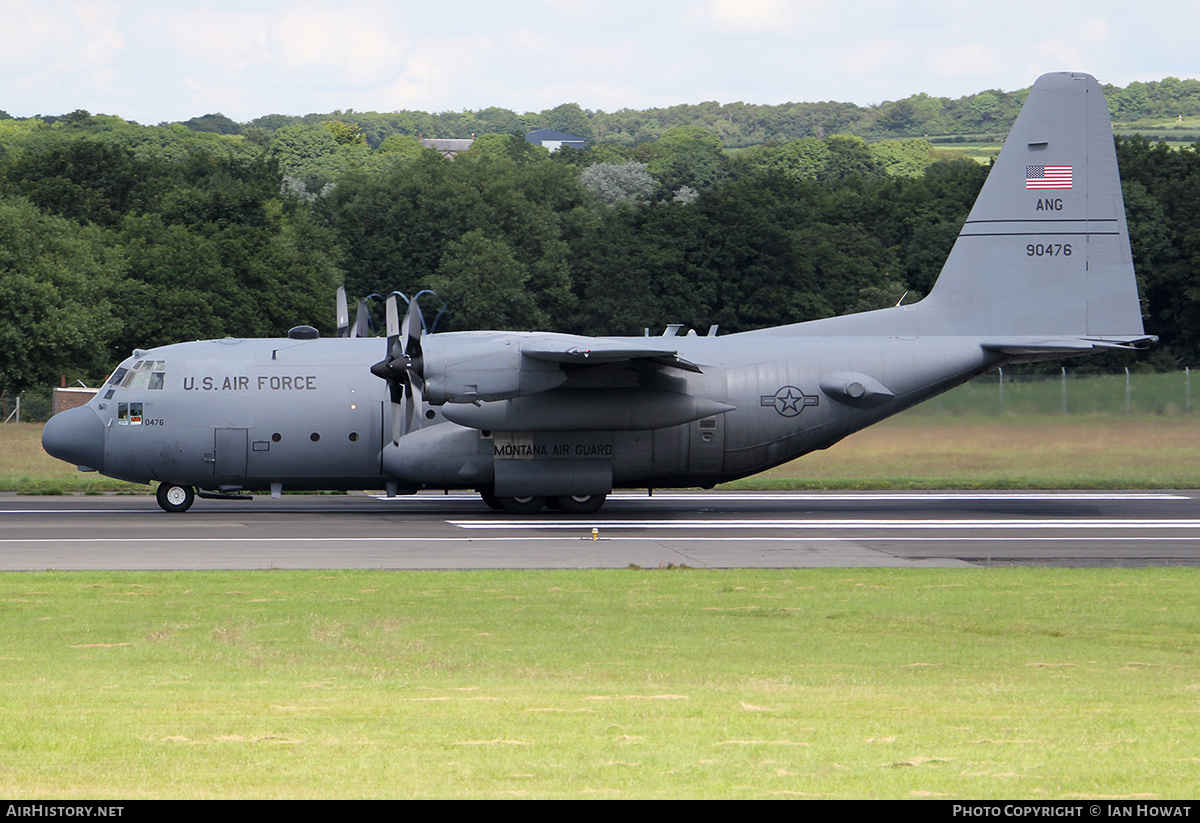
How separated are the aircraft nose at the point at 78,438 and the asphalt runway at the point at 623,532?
1.29m

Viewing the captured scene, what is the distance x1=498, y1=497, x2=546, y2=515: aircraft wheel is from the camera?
89.7 ft

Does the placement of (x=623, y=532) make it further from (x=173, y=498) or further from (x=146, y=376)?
(x=146, y=376)

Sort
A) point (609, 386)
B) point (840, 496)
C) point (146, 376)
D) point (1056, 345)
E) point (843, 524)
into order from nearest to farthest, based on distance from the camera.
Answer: point (843, 524)
point (609, 386)
point (146, 376)
point (1056, 345)
point (840, 496)

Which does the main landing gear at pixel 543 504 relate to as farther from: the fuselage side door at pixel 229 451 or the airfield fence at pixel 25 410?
the airfield fence at pixel 25 410

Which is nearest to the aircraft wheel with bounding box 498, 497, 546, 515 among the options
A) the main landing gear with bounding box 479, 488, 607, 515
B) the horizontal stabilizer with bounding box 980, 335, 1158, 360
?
the main landing gear with bounding box 479, 488, 607, 515

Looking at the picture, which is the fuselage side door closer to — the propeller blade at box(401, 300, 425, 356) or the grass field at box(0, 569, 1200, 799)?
the propeller blade at box(401, 300, 425, 356)

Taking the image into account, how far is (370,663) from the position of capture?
470 inches

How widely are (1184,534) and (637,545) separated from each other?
33.4 feet

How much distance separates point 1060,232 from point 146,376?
19.8 m

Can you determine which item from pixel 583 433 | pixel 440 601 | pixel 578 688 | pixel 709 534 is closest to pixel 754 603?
pixel 440 601

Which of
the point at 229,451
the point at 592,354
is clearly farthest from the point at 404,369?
the point at 229,451

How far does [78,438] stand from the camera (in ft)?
86.5

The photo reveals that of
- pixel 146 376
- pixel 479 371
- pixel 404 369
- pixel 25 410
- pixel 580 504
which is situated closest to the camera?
pixel 479 371

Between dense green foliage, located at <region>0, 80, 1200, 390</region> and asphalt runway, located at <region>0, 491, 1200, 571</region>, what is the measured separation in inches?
1303
